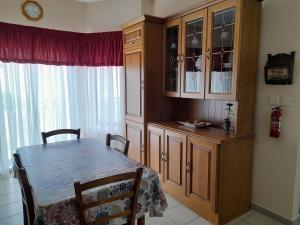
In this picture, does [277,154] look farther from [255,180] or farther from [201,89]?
[201,89]

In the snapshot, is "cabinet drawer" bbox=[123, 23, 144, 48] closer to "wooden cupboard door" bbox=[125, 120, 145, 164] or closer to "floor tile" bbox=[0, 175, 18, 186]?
"wooden cupboard door" bbox=[125, 120, 145, 164]

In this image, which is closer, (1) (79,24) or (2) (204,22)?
(2) (204,22)

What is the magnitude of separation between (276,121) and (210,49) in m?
0.95

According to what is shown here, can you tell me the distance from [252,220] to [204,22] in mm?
2085

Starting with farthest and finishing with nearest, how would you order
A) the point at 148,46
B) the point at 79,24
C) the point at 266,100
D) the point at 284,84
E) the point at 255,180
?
1. the point at 79,24
2. the point at 148,46
3. the point at 255,180
4. the point at 266,100
5. the point at 284,84

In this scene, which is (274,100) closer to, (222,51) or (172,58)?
(222,51)

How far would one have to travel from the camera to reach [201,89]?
2410 millimetres

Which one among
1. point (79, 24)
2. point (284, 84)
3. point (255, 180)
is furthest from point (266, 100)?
point (79, 24)

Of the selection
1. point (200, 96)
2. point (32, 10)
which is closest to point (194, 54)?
point (200, 96)

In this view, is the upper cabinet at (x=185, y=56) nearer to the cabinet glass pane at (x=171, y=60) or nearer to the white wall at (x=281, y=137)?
the cabinet glass pane at (x=171, y=60)

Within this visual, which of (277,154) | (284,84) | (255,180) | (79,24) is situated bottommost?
(255,180)

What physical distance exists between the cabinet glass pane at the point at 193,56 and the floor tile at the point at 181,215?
1.32 metres

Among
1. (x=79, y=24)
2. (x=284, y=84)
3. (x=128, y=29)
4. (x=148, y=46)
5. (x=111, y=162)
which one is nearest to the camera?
(x=111, y=162)

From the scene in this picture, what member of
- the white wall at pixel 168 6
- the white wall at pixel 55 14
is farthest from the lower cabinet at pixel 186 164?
the white wall at pixel 55 14
